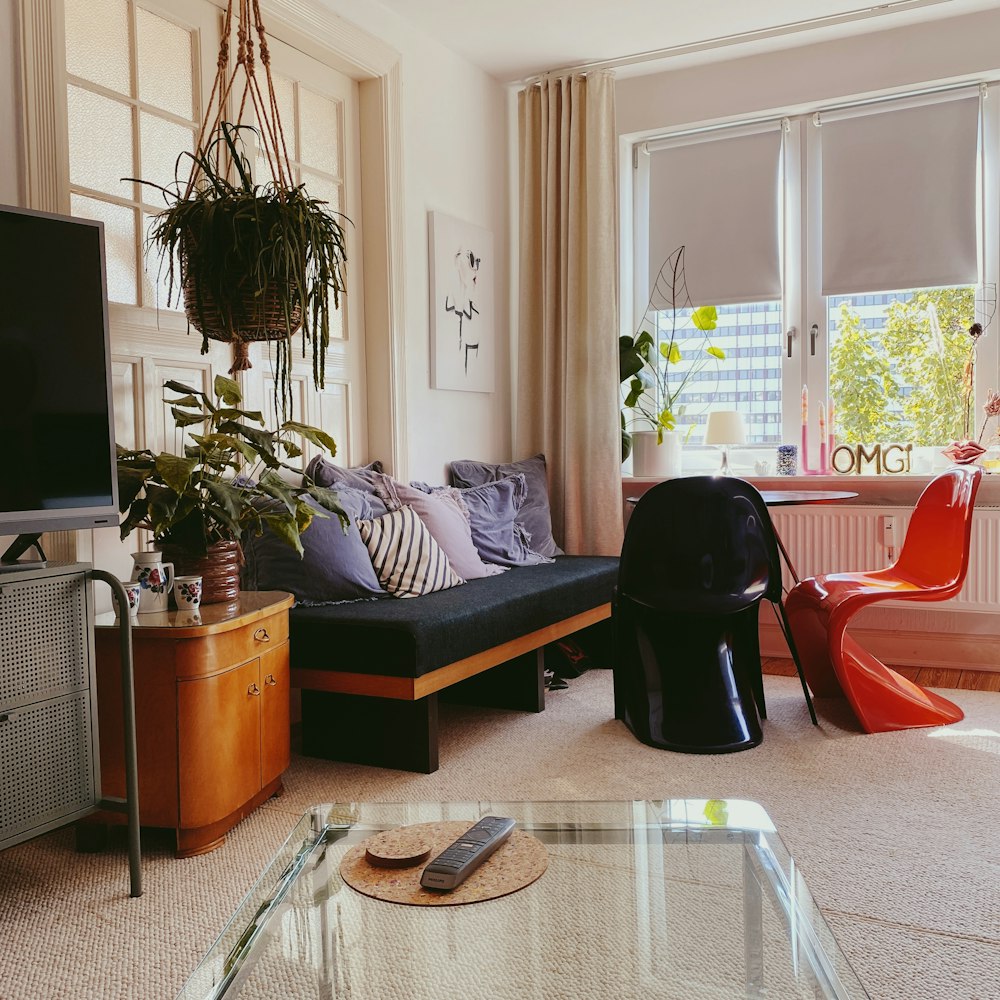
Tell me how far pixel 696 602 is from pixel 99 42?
2373mm

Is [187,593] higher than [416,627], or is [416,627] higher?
[187,593]

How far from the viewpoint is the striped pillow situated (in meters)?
3.21

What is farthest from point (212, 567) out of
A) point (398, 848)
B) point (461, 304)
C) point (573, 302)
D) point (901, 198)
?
point (901, 198)

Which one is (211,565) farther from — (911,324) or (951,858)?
(911,324)

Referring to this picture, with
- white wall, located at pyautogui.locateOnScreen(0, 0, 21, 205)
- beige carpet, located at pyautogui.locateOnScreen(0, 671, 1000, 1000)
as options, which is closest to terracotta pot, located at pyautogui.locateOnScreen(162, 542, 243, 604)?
beige carpet, located at pyautogui.locateOnScreen(0, 671, 1000, 1000)

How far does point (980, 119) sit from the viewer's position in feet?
13.6

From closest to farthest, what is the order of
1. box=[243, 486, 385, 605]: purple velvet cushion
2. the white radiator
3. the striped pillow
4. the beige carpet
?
1. the beige carpet
2. box=[243, 486, 385, 605]: purple velvet cushion
3. the striped pillow
4. the white radiator

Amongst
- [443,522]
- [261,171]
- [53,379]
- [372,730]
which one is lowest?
[372,730]

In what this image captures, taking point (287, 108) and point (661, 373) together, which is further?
point (661, 373)

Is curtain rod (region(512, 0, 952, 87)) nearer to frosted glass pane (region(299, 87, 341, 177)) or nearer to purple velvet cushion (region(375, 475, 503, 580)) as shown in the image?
frosted glass pane (region(299, 87, 341, 177))

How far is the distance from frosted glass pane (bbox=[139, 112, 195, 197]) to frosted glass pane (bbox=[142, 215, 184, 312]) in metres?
0.12

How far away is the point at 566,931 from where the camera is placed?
51.5 inches

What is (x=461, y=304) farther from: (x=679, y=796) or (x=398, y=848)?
(x=398, y=848)

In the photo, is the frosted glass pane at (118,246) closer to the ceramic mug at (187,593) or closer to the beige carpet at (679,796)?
the ceramic mug at (187,593)
